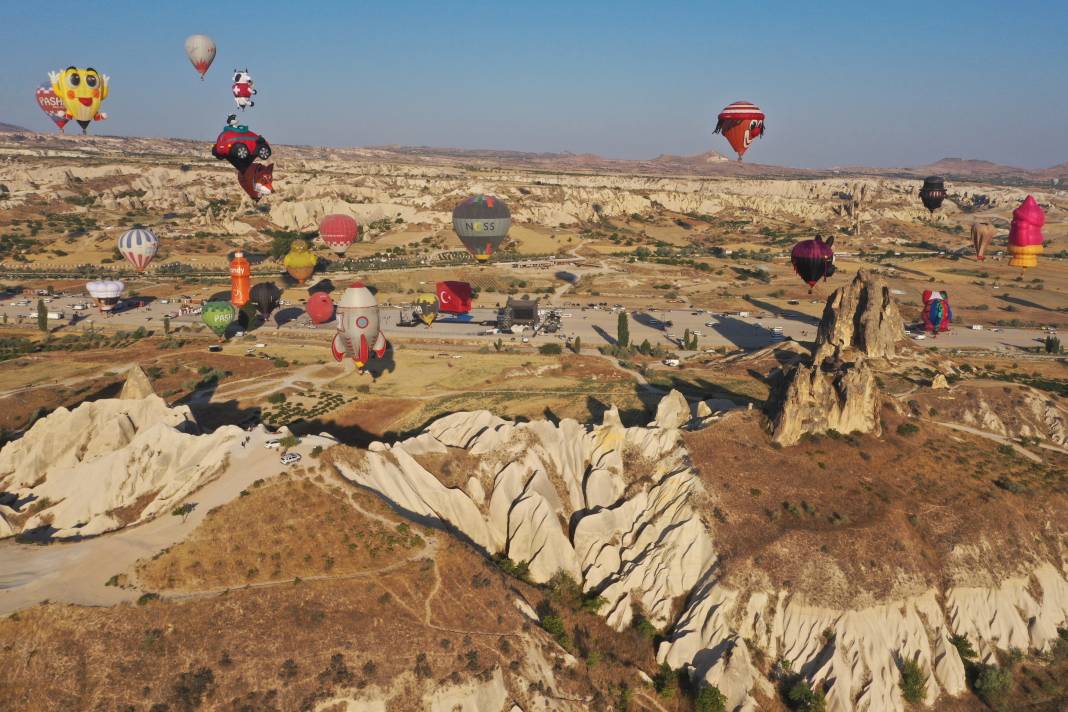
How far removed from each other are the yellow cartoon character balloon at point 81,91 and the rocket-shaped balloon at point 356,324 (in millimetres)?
59769

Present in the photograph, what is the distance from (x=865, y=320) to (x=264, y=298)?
75.1 metres

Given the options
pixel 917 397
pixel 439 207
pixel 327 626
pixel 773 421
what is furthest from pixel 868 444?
pixel 439 207

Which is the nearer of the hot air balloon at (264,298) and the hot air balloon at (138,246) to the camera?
the hot air balloon at (264,298)

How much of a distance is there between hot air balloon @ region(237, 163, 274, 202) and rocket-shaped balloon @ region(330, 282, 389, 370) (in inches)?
1577

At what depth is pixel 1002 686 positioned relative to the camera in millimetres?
38469

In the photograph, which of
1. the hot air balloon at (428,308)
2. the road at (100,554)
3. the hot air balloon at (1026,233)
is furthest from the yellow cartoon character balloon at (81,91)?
the hot air balloon at (1026,233)

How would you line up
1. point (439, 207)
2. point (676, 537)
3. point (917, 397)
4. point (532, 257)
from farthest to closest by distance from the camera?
point (439, 207) → point (532, 257) → point (917, 397) → point (676, 537)

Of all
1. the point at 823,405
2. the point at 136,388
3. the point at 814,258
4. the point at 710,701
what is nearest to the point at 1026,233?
the point at 814,258

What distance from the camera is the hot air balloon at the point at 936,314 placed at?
100188mm

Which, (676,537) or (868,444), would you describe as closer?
(676,537)

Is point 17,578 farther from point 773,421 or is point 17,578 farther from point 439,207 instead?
point 439,207

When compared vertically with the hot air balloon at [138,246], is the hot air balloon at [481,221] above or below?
above

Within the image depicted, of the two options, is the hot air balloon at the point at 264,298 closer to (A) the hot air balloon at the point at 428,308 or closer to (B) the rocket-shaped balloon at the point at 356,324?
(A) the hot air balloon at the point at 428,308

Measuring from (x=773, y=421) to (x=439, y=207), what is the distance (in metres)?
156
